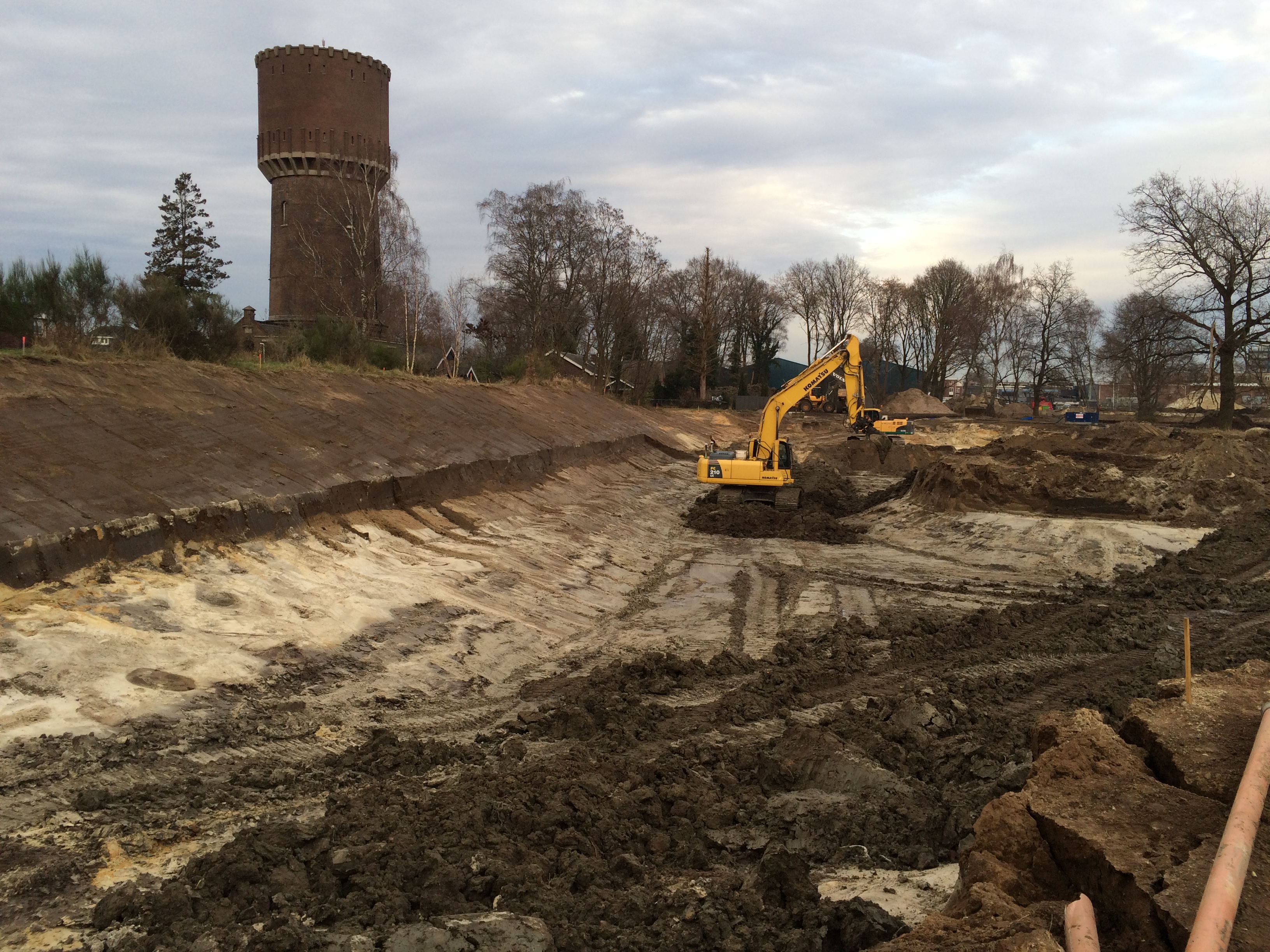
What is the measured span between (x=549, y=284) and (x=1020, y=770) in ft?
153

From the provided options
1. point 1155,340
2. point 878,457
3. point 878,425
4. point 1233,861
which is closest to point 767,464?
point 878,425

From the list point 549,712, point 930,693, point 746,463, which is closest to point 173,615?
point 549,712

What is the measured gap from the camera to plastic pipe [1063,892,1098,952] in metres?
3.12

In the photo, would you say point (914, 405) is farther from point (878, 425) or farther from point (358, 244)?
point (358, 244)

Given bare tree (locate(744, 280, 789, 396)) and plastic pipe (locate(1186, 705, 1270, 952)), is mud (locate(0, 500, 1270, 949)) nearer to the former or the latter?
plastic pipe (locate(1186, 705, 1270, 952))

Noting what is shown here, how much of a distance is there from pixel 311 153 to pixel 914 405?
123ft

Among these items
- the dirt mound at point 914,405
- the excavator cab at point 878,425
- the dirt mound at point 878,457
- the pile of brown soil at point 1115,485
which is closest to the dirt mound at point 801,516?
the pile of brown soil at point 1115,485

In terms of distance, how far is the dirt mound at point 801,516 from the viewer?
18.5m

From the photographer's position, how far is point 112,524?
352 inches

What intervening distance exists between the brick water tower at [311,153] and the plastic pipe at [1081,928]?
42.8 m

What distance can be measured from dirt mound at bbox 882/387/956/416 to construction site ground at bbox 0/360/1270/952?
124ft

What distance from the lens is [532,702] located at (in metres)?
8.38

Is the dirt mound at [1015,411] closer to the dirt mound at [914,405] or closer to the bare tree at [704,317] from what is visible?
the dirt mound at [914,405]

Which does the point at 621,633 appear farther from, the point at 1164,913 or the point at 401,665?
the point at 1164,913
